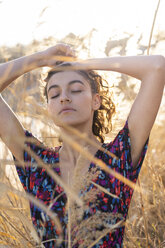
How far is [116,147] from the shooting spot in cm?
141

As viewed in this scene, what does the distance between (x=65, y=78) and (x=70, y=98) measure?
0.45 feet

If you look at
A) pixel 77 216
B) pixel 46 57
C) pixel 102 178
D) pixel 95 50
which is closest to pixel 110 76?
pixel 95 50

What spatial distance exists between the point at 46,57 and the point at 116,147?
57 cm

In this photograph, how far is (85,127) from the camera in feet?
4.97

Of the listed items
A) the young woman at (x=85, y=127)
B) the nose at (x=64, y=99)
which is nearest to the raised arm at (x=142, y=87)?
the young woman at (x=85, y=127)

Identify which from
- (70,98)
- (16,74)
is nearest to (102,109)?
(70,98)

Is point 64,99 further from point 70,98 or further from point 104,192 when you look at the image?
point 104,192

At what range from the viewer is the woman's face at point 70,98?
54.6 inches

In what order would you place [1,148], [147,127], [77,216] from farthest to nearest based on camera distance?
[1,148], [147,127], [77,216]

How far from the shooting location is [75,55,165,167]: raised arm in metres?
1.32

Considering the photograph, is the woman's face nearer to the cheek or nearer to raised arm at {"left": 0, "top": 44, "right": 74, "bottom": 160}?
the cheek

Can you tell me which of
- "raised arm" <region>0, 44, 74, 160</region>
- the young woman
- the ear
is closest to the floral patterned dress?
the young woman

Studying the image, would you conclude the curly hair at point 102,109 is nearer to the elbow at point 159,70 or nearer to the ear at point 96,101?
the ear at point 96,101

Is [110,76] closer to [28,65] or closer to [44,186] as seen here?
[28,65]
